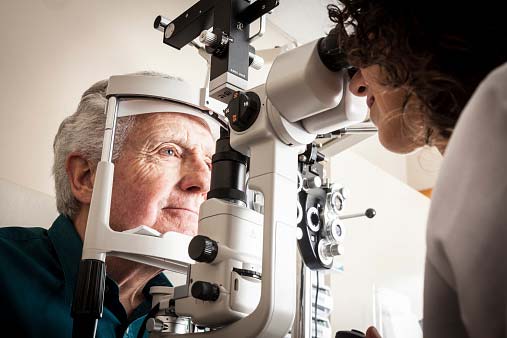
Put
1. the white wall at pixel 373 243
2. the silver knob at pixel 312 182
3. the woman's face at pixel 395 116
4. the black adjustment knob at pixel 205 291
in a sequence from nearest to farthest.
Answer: the woman's face at pixel 395 116, the black adjustment knob at pixel 205 291, the silver knob at pixel 312 182, the white wall at pixel 373 243

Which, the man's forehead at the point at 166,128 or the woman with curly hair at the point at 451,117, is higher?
the man's forehead at the point at 166,128

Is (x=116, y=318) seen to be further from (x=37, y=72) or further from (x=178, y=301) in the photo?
(x=37, y=72)

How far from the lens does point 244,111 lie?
100 cm

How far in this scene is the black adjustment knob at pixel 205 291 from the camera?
0.91m

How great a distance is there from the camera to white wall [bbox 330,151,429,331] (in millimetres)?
2488

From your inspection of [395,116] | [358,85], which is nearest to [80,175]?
[358,85]

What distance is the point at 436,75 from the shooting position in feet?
2.08

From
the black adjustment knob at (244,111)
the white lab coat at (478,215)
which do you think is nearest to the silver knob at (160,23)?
the black adjustment knob at (244,111)

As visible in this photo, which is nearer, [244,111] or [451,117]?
[451,117]

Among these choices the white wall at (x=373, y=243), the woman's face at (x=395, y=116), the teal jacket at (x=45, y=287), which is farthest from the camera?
the white wall at (x=373, y=243)

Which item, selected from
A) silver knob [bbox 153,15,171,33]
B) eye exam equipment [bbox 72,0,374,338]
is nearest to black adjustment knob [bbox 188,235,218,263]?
eye exam equipment [bbox 72,0,374,338]

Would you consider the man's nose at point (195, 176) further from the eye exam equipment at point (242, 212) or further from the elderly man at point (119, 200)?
the eye exam equipment at point (242, 212)

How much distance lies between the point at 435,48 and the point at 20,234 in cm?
110

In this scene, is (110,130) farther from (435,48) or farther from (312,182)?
(435,48)
